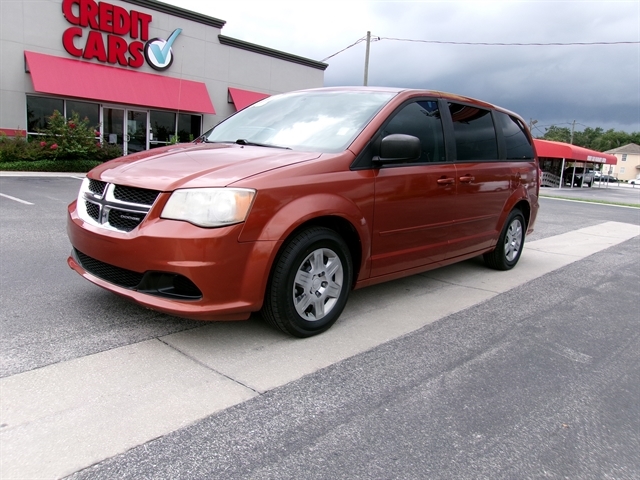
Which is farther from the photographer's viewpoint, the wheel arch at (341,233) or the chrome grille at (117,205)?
the wheel arch at (341,233)

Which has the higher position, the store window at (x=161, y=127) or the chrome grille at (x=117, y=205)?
the store window at (x=161, y=127)

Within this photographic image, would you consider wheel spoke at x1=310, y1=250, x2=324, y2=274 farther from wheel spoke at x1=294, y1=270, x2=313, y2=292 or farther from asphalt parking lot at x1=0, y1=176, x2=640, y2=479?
asphalt parking lot at x1=0, y1=176, x2=640, y2=479

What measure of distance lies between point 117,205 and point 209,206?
2.23 ft

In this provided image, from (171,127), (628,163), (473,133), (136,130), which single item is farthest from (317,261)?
(628,163)

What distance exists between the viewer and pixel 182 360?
122 inches

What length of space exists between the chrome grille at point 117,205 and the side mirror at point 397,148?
1.64 m

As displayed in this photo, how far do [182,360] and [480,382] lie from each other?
1834 mm

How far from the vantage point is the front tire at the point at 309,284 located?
10.6 feet

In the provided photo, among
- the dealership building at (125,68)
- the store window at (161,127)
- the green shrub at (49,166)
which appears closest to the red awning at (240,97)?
the dealership building at (125,68)

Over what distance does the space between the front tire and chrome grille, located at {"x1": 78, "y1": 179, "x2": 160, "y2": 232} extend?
0.90m

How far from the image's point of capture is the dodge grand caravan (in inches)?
118

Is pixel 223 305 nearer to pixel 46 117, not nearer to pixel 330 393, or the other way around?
pixel 330 393

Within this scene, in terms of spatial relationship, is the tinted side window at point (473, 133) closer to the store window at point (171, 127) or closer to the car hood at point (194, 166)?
the car hood at point (194, 166)

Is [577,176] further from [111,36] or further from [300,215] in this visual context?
[300,215]
